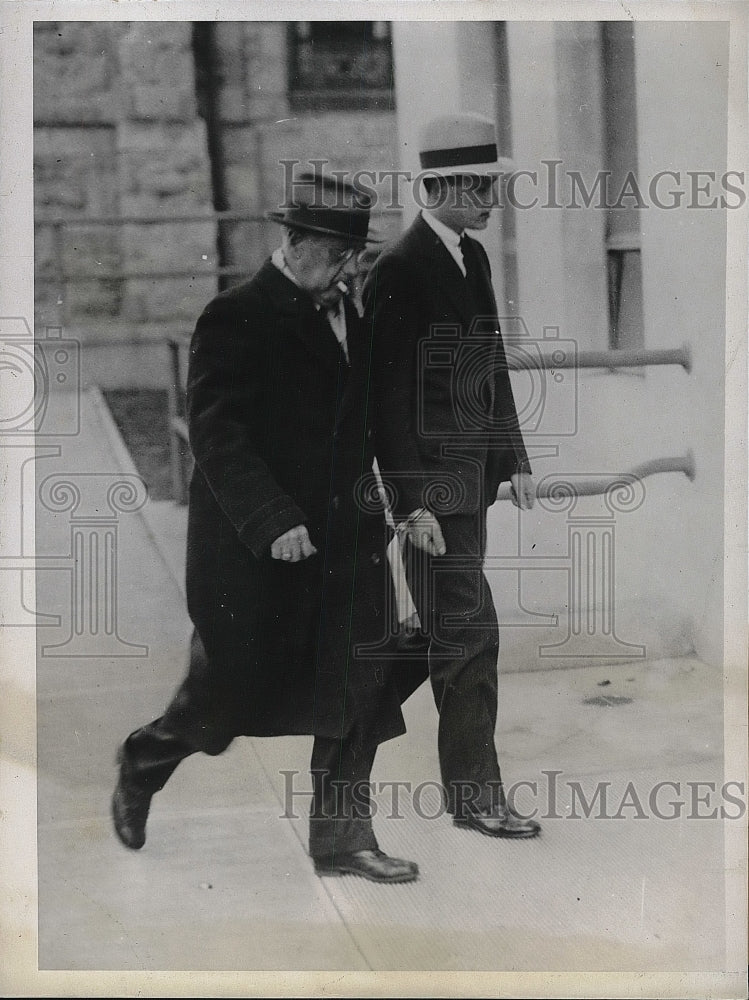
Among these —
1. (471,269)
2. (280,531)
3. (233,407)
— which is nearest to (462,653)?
(280,531)

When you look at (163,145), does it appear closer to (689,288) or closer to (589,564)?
(689,288)

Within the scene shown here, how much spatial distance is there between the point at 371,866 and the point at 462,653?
66 cm

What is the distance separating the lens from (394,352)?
112 inches

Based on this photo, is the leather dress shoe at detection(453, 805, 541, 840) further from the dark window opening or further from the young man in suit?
the dark window opening

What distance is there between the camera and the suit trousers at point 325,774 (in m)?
2.92

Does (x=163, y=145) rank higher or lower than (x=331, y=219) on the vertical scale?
higher

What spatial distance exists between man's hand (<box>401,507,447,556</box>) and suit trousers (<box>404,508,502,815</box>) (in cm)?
2

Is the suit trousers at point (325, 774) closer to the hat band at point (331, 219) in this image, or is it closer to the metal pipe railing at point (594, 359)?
the metal pipe railing at point (594, 359)

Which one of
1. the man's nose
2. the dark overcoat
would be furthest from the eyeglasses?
the dark overcoat

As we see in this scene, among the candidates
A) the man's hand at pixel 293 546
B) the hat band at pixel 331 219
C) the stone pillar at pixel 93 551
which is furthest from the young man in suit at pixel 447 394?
the stone pillar at pixel 93 551

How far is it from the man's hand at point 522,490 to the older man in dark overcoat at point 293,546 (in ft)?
1.28

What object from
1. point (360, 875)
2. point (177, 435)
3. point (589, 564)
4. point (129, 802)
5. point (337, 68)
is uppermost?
point (337, 68)

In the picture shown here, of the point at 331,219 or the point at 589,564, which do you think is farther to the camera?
the point at 589,564

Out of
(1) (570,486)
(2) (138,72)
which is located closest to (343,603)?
(1) (570,486)
